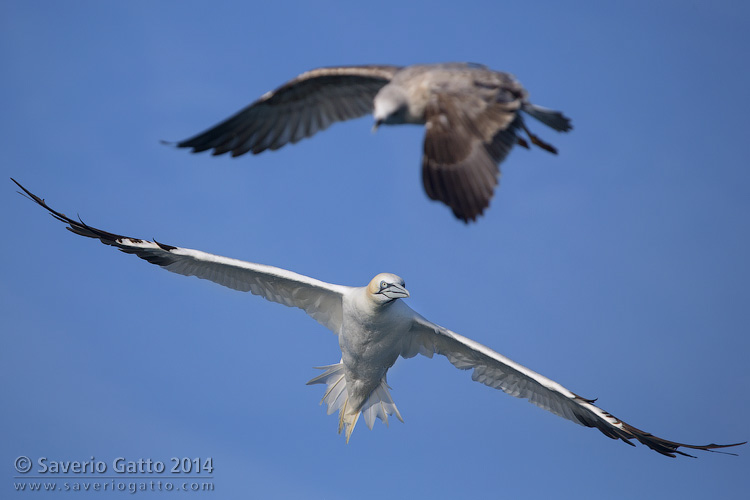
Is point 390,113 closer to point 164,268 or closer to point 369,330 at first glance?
point 369,330

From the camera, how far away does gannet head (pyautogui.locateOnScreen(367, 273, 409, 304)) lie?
14641mm

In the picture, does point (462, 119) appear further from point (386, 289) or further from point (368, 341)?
point (368, 341)

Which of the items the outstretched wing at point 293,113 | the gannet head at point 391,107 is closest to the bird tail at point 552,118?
the gannet head at point 391,107

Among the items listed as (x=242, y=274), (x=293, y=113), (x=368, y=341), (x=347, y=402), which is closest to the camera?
(x=293, y=113)

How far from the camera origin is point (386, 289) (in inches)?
577

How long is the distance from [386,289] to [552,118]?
4.40 m

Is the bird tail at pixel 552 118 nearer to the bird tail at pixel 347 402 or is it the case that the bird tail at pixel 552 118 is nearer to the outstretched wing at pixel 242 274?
the outstretched wing at pixel 242 274

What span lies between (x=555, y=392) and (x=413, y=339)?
7.51 ft

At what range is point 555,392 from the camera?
15914mm

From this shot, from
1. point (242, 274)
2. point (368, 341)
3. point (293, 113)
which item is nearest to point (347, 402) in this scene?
point (368, 341)

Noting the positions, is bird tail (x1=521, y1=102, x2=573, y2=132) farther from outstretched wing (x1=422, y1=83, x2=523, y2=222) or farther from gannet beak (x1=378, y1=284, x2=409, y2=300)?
gannet beak (x1=378, y1=284, x2=409, y2=300)

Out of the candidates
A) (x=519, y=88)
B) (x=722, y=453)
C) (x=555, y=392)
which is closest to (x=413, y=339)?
(x=555, y=392)

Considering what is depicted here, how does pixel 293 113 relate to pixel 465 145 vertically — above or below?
above

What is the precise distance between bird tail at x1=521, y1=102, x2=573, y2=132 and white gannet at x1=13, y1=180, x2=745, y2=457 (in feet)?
15.5
